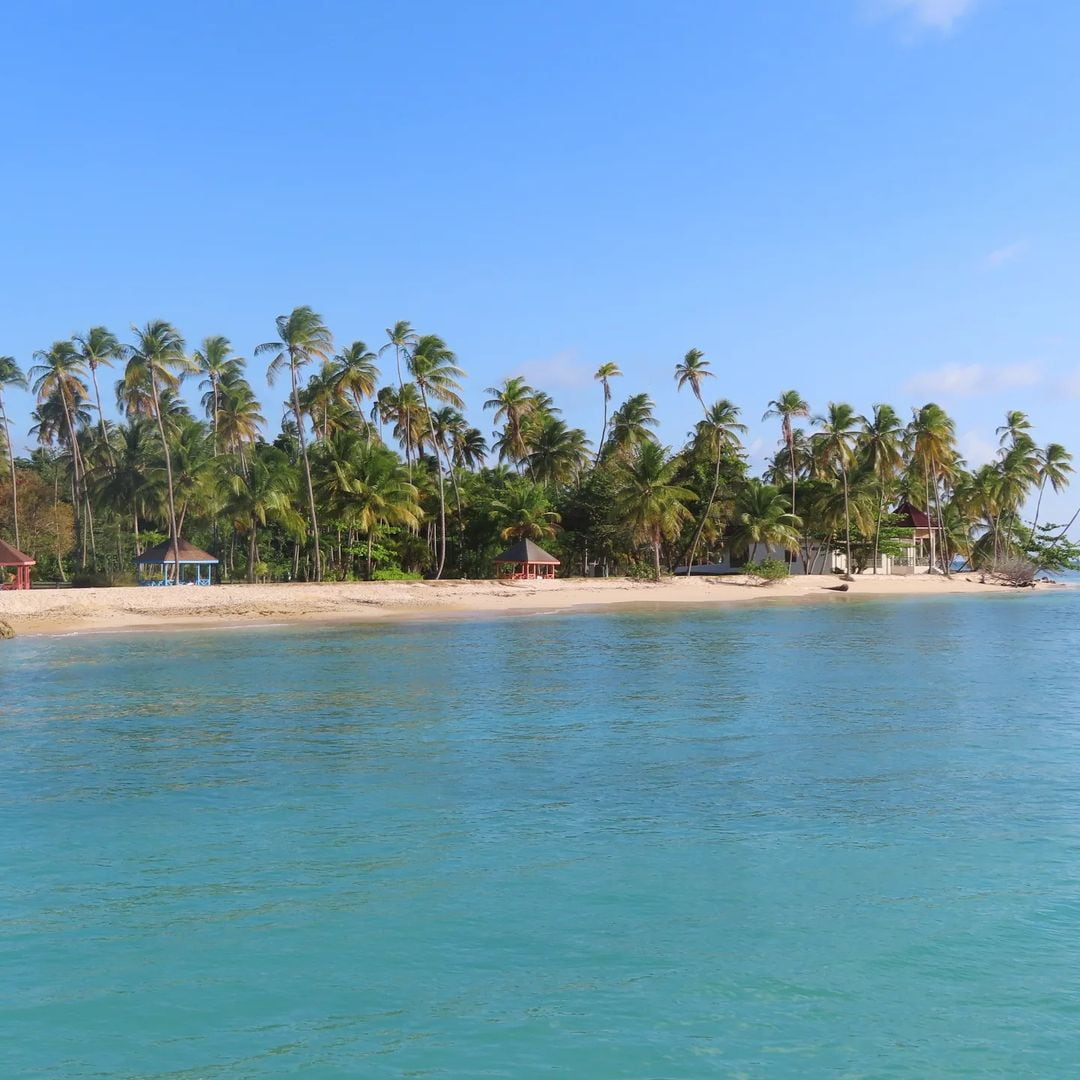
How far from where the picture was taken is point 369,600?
4294 centimetres

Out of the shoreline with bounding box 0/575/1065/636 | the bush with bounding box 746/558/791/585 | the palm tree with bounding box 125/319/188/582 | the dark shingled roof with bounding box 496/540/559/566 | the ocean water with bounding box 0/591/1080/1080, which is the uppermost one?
the palm tree with bounding box 125/319/188/582

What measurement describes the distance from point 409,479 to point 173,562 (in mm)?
12480

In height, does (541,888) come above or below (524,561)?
below

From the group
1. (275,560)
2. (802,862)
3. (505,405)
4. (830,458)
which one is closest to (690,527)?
(830,458)

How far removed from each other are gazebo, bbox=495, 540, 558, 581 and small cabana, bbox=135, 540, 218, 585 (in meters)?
13.5

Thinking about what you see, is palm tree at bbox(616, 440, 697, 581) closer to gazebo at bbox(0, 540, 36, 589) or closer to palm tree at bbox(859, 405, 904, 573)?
palm tree at bbox(859, 405, 904, 573)

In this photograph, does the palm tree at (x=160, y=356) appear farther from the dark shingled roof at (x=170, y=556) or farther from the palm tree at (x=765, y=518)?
the palm tree at (x=765, y=518)

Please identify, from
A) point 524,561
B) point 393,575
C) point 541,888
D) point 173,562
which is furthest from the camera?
point 393,575

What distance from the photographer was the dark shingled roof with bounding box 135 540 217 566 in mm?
45531

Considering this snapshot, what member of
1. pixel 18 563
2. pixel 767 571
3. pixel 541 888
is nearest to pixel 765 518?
pixel 767 571

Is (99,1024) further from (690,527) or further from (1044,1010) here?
(690,527)

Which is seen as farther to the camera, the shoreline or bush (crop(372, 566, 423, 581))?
bush (crop(372, 566, 423, 581))

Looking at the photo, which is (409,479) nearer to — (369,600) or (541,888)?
(369,600)

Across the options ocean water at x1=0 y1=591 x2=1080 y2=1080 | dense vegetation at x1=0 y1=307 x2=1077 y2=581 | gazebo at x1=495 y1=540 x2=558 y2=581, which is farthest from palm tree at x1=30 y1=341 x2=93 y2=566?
ocean water at x1=0 y1=591 x2=1080 y2=1080
